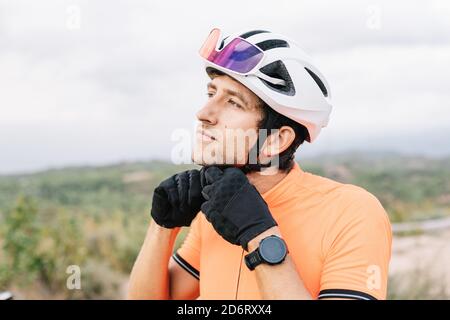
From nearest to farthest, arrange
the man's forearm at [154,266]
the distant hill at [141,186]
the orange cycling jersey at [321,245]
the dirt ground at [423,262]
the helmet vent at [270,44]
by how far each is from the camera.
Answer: the orange cycling jersey at [321,245] < the helmet vent at [270,44] < the man's forearm at [154,266] < the dirt ground at [423,262] < the distant hill at [141,186]

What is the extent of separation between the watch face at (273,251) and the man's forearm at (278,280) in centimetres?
3

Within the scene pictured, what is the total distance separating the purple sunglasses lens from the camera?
2.75 meters

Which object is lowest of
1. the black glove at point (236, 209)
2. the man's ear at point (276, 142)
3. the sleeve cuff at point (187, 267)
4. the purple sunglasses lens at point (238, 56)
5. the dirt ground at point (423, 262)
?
the dirt ground at point (423, 262)

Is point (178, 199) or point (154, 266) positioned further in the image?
point (154, 266)

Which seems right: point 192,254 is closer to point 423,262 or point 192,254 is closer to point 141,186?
point 423,262

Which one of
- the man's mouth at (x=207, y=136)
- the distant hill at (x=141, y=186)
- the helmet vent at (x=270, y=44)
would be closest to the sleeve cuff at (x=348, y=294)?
the man's mouth at (x=207, y=136)

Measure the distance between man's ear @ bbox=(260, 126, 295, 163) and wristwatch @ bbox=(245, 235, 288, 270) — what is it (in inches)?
23.5

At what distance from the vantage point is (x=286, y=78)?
9.34 ft

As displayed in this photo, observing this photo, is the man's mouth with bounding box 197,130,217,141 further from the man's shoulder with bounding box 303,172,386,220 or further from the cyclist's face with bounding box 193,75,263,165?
the man's shoulder with bounding box 303,172,386,220

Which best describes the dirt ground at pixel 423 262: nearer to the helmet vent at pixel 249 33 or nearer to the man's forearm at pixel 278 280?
the helmet vent at pixel 249 33

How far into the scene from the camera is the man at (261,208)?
239 cm

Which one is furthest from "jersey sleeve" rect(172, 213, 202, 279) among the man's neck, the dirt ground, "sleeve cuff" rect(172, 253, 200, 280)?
the dirt ground

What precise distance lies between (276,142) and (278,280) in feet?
2.56

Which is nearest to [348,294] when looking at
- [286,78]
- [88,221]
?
[286,78]
